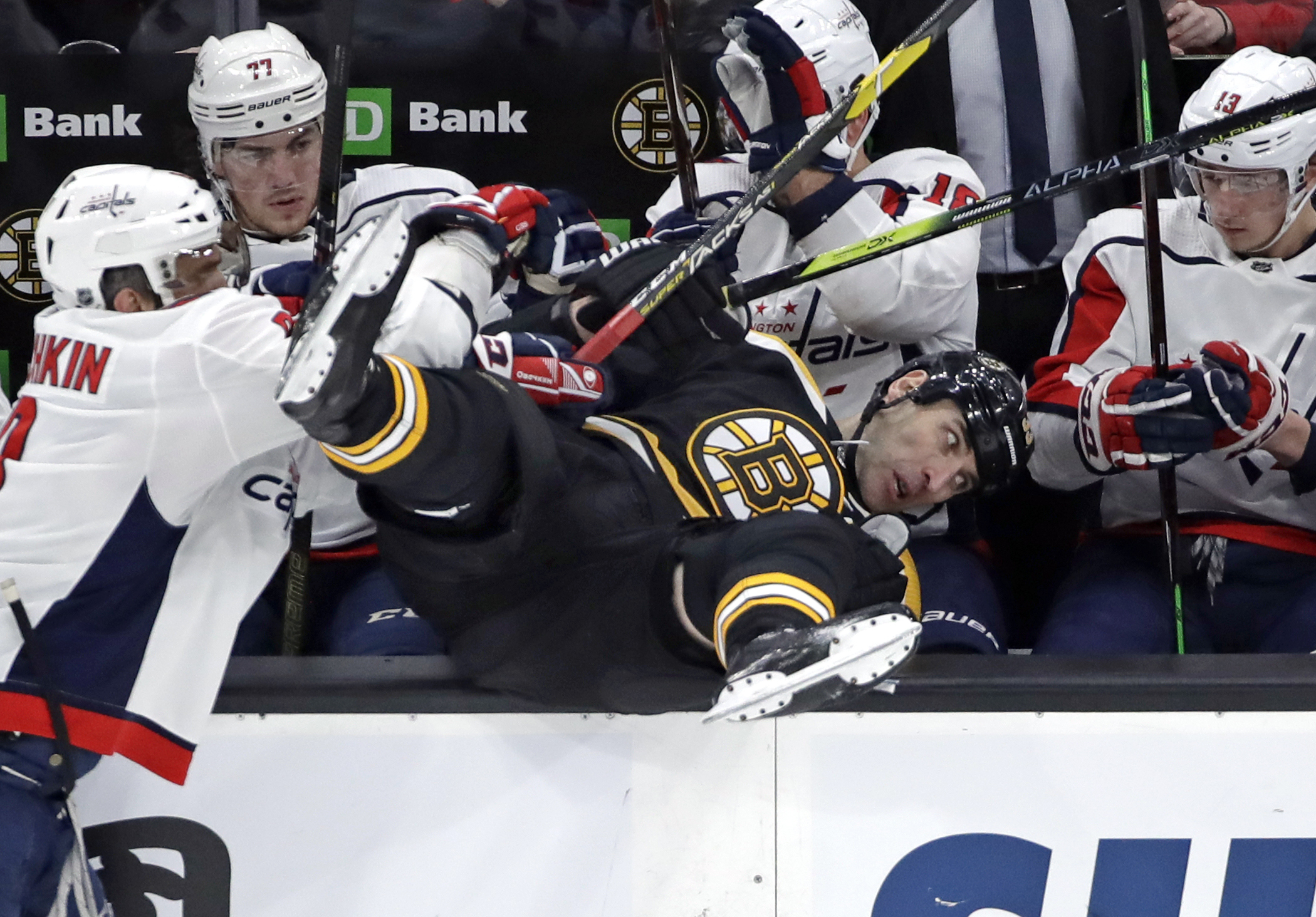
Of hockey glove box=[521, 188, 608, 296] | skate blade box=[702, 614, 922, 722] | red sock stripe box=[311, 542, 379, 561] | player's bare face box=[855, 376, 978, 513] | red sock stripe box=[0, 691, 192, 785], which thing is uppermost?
hockey glove box=[521, 188, 608, 296]

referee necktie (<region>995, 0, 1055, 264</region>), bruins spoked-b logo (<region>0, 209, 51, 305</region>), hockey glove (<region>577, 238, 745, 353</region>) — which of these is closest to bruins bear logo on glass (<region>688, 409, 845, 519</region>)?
hockey glove (<region>577, 238, 745, 353</region>)

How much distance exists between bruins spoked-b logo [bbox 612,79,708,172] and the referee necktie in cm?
56

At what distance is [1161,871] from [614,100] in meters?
1.73

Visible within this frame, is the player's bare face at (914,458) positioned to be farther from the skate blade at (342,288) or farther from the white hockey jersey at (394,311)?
the skate blade at (342,288)

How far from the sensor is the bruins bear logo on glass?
2.02 m

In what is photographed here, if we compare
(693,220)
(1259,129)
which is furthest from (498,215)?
(1259,129)

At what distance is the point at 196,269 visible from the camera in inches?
74.6

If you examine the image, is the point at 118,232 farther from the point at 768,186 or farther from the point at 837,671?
the point at 837,671

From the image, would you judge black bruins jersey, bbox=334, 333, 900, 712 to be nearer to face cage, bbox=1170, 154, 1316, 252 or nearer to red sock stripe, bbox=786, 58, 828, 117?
red sock stripe, bbox=786, 58, 828, 117

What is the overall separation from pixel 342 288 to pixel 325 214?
1.71 ft

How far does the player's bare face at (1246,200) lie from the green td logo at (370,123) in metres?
1.46

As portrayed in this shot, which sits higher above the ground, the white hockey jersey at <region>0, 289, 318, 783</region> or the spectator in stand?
the spectator in stand

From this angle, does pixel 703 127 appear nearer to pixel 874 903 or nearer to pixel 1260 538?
pixel 1260 538

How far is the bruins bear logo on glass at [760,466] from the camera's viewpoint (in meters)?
2.02
